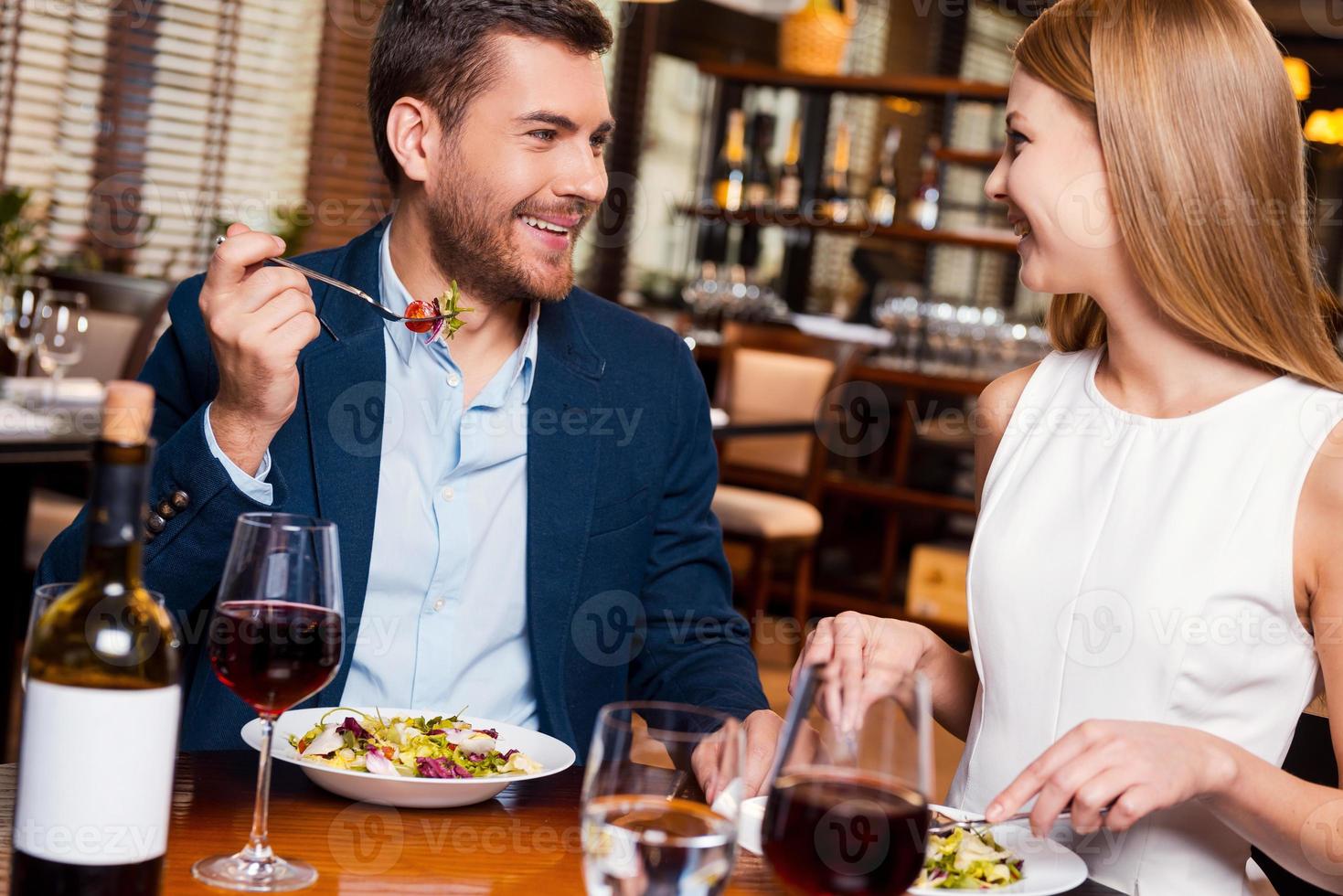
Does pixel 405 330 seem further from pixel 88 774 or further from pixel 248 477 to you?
pixel 88 774

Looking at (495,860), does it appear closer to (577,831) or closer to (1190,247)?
(577,831)

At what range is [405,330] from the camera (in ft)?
5.59

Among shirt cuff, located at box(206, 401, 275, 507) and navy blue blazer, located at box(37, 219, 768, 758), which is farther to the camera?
navy blue blazer, located at box(37, 219, 768, 758)

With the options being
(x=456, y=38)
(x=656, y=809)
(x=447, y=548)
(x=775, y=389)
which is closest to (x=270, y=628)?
(x=656, y=809)

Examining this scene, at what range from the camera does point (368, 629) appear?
5.25 feet

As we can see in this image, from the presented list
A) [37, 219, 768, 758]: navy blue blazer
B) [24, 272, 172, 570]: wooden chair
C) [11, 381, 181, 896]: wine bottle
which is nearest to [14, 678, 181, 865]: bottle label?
[11, 381, 181, 896]: wine bottle

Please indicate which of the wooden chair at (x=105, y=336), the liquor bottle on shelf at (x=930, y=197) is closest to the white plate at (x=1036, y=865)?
the wooden chair at (x=105, y=336)

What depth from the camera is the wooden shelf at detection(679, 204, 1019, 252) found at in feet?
17.1

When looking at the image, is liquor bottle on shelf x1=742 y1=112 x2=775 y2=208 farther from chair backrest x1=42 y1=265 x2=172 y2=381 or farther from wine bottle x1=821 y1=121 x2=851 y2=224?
chair backrest x1=42 y1=265 x2=172 y2=381

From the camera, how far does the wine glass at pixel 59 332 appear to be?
3039 millimetres

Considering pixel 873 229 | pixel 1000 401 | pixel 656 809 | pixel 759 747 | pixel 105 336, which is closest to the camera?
pixel 656 809

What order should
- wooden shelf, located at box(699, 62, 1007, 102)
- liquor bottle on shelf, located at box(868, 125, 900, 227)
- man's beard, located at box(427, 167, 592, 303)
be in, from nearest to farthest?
man's beard, located at box(427, 167, 592, 303)
wooden shelf, located at box(699, 62, 1007, 102)
liquor bottle on shelf, located at box(868, 125, 900, 227)

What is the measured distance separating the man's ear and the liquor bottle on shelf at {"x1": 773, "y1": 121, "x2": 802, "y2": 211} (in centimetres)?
431

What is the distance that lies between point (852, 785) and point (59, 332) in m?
2.71
